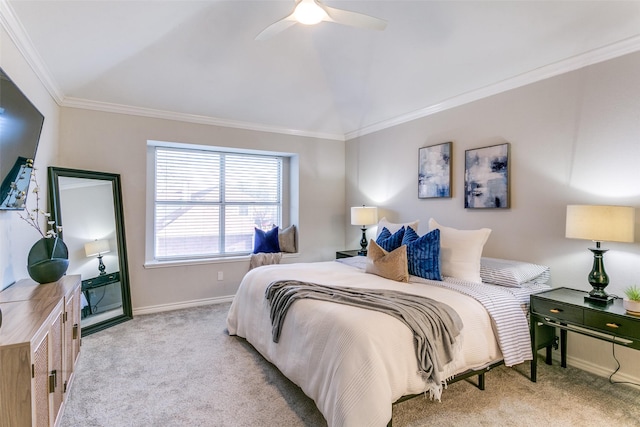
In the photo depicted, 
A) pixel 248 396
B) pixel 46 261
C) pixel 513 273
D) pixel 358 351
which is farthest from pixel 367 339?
pixel 46 261

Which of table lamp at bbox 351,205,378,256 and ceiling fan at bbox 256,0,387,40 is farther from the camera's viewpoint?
table lamp at bbox 351,205,378,256

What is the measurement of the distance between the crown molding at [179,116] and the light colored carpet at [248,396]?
8.51 ft

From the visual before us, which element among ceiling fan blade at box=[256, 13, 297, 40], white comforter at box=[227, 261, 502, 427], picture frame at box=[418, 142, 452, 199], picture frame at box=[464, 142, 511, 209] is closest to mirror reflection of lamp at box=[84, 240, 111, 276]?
white comforter at box=[227, 261, 502, 427]

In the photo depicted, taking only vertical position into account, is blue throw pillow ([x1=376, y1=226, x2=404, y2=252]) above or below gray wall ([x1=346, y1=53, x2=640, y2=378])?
below

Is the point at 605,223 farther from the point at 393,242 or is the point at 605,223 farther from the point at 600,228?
the point at 393,242

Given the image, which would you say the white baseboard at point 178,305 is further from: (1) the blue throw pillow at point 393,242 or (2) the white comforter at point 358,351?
(1) the blue throw pillow at point 393,242

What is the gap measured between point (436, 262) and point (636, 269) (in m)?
1.38

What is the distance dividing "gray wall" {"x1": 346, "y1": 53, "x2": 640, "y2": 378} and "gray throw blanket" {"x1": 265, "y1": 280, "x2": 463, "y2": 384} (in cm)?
145

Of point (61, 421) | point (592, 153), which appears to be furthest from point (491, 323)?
point (61, 421)

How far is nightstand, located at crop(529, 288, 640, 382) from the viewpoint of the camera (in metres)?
2.00

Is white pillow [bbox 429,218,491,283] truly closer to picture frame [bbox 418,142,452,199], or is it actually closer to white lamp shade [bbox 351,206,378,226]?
picture frame [bbox 418,142,452,199]

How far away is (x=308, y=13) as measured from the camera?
1969 millimetres

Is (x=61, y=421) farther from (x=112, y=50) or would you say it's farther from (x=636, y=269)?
(x=636, y=269)

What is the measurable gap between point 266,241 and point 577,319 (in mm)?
3741
